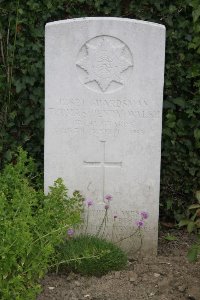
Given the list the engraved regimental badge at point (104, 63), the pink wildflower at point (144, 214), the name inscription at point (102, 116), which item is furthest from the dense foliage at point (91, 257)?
the engraved regimental badge at point (104, 63)

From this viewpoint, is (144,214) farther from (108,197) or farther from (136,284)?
(136,284)

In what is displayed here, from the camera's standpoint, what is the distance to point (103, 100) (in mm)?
4008

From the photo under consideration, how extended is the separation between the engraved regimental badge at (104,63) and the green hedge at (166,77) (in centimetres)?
67

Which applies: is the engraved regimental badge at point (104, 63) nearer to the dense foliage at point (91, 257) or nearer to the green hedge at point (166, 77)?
the green hedge at point (166, 77)

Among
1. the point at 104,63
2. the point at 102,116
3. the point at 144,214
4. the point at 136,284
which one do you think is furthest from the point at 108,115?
the point at 136,284

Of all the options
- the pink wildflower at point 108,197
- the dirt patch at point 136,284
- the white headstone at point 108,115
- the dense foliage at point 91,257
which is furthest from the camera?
the pink wildflower at point 108,197

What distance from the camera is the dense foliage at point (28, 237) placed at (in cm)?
311

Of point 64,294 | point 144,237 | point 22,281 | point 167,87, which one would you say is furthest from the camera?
point 167,87

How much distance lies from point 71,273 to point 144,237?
0.69 metres

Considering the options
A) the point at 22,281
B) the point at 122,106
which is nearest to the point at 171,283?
the point at 22,281

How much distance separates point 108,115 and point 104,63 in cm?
35

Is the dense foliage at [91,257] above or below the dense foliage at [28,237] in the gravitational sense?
below

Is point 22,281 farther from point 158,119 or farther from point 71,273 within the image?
point 158,119

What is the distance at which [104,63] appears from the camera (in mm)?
3969
